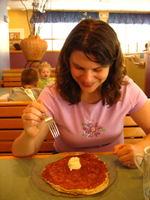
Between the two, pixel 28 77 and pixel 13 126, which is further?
pixel 28 77

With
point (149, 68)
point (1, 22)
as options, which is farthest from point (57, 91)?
point (149, 68)

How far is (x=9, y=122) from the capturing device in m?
1.53

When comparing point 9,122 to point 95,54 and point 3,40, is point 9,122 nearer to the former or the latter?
point 95,54

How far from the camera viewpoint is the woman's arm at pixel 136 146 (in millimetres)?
748

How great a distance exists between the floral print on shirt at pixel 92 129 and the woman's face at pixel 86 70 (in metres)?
0.22

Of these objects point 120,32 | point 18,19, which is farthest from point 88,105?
point 120,32

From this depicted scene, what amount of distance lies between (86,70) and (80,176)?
1.38 feet

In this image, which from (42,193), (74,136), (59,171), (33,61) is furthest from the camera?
(33,61)

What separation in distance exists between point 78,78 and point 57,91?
206mm

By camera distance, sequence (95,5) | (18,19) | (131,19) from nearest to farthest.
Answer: (95,5)
(18,19)
(131,19)

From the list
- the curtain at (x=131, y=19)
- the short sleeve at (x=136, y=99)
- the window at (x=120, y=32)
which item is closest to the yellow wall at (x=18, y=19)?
the window at (x=120, y=32)

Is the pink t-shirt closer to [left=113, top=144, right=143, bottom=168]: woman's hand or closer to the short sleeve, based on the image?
the short sleeve

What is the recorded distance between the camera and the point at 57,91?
3.46 feet

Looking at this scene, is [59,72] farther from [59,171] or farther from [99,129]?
[59,171]
